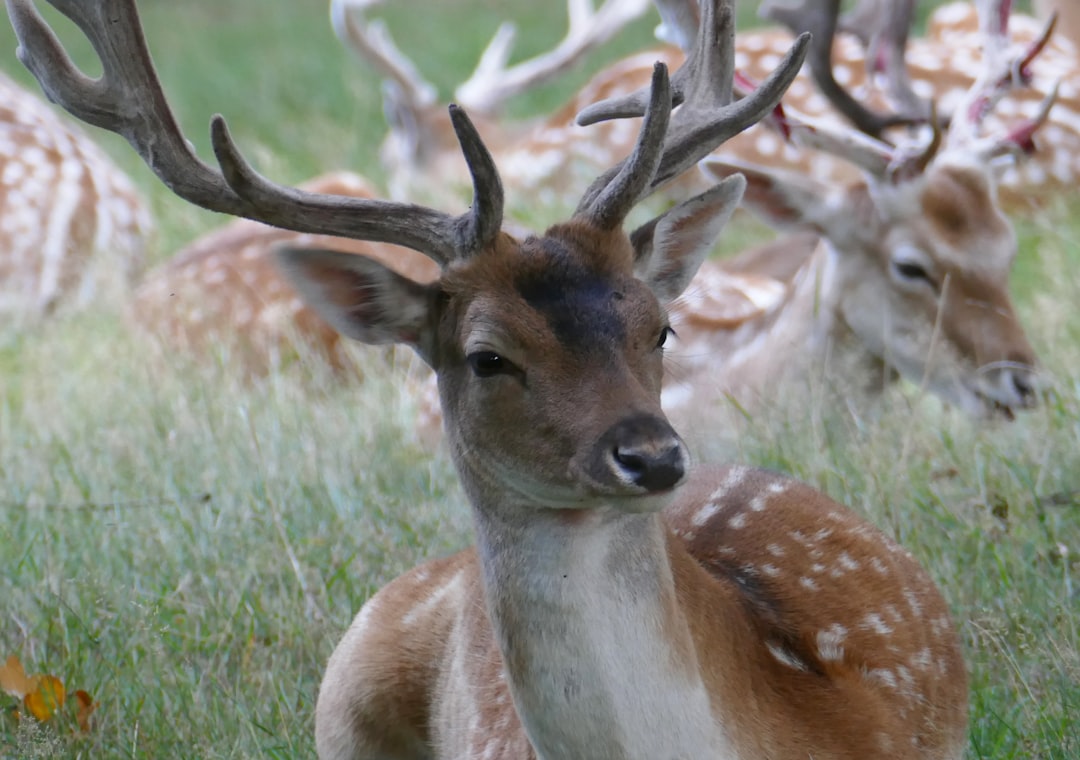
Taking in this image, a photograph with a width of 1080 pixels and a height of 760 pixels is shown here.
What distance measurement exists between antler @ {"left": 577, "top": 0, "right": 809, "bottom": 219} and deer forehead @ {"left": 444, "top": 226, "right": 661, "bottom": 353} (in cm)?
10

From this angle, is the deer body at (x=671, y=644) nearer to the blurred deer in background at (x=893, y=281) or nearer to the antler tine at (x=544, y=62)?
the blurred deer in background at (x=893, y=281)

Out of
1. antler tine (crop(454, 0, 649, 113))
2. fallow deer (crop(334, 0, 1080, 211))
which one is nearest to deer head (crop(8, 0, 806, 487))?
fallow deer (crop(334, 0, 1080, 211))

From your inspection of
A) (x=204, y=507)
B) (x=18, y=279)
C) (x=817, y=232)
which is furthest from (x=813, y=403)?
(x=18, y=279)

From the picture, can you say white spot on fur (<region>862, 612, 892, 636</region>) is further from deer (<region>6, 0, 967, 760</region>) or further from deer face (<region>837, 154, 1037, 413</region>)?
deer face (<region>837, 154, 1037, 413</region>)

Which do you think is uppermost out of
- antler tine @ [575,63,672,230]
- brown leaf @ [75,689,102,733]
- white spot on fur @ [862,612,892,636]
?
antler tine @ [575,63,672,230]

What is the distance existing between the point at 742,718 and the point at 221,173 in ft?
4.09

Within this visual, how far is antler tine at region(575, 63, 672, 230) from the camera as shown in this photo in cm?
282

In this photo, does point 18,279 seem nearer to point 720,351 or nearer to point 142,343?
point 142,343

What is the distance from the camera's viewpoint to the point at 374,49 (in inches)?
412

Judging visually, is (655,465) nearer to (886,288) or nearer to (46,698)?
(46,698)

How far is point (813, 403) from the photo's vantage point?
15.7 ft

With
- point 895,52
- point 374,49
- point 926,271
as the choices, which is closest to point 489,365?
point 926,271

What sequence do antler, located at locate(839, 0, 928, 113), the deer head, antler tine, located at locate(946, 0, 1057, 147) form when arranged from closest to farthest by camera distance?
the deer head, antler tine, located at locate(946, 0, 1057, 147), antler, located at locate(839, 0, 928, 113)

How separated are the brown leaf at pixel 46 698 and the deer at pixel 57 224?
4.08 meters
